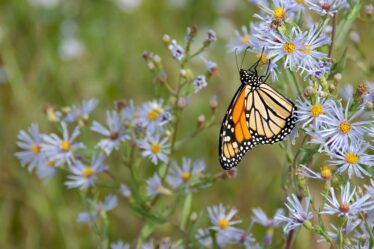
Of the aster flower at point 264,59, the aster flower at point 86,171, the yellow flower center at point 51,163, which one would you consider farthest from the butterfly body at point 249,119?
the yellow flower center at point 51,163

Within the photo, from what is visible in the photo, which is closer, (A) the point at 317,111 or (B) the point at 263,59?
(A) the point at 317,111

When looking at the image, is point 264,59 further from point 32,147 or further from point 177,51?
point 32,147

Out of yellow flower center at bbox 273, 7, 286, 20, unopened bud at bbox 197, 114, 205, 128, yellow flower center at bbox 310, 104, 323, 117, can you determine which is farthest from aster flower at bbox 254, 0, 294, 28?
unopened bud at bbox 197, 114, 205, 128

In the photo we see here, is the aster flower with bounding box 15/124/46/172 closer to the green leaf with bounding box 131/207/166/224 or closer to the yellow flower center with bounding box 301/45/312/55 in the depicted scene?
the green leaf with bounding box 131/207/166/224

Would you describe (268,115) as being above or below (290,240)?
above

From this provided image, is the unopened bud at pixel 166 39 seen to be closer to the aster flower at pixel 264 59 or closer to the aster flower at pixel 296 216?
the aster flower at pixel 264 59

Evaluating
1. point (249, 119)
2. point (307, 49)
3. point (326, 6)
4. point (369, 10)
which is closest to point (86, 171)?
point (249, 119)
